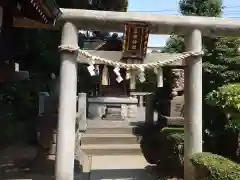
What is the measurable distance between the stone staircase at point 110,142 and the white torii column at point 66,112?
3.99m

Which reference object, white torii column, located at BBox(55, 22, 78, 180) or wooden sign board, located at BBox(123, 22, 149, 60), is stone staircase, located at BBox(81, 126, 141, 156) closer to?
white torii column, located at BBox(55, 22, 78, 180)

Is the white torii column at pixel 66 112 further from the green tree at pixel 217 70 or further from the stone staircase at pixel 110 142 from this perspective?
the stone staircase at pixel 110 142

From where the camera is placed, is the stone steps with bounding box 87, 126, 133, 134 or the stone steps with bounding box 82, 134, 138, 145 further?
the stone steps with bounding box 87, 126, 133, 134

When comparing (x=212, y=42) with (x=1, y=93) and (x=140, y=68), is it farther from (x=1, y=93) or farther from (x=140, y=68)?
(x=1, y=93)

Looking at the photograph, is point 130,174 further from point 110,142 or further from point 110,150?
point 110,142

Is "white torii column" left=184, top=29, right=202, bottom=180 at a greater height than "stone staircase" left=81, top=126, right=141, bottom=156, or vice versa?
"white torii column" left=184, top=29, right=202, bottom=180

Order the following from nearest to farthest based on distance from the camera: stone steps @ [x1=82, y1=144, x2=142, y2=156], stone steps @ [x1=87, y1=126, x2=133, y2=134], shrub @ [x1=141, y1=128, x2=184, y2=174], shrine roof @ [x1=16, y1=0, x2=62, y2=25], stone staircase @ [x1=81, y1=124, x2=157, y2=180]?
shrine roof @ [x1=16, y1=0, x2=62, y2=25], shrub @ [x1=141, y1=128, x2=184, y2=174], stone staircase @ [x1=81, y1=124, x2=157, y2=180], stone steps @ [x1=82, y1=144, x2=142, y2=156], stone steps @ [x1=87, y1=126, x2=133, y2=134]

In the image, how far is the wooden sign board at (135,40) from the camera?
6.43 metres

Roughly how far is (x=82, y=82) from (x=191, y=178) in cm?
1259

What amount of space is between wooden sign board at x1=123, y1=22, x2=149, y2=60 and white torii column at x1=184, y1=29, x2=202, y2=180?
3.18ft

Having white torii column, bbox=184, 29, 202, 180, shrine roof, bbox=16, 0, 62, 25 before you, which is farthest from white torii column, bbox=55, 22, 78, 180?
white torii column, bbox=184, 29, 202, 180

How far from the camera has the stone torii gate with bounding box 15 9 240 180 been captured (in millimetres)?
6312

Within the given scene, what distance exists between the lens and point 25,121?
1189 cm

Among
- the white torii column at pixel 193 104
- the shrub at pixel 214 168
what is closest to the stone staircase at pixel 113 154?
the white torii column at pixel 193 104
